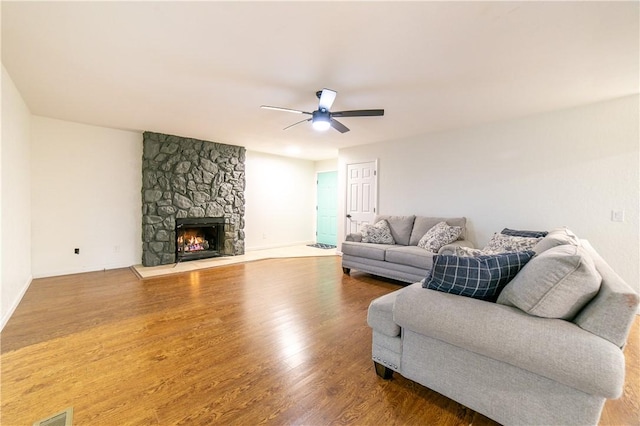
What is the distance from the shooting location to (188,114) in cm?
377

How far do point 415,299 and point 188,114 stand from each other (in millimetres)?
3775

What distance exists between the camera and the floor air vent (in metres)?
1.42

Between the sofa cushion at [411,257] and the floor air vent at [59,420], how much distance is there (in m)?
3.50

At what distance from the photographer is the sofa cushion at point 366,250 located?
13.5ft

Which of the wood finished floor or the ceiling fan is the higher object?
the ceiling fan

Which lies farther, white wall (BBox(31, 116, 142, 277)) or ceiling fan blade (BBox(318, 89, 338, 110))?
white wall (BBox(31, 116, 142, 277))

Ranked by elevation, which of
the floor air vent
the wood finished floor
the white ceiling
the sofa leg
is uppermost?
the white ceiling

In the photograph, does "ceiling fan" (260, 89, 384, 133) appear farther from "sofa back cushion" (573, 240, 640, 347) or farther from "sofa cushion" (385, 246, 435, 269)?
"sofa back cushion" (573, 240, 640, 347)

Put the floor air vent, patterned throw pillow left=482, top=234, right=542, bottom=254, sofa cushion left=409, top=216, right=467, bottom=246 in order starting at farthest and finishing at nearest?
1. sofa cushion left=409, top=216, right=467, bottom=246
2. patterned throw pillow left=482, top=234, right=542, bottom=254
3. the floor air vent

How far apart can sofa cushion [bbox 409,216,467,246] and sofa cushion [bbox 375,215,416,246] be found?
77 mm

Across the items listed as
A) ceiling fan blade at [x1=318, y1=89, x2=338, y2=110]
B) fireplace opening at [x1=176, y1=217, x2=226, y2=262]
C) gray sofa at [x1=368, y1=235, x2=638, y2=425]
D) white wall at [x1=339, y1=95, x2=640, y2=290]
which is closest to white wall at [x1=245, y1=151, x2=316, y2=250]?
fireplace opening at [x1=176, y1=217, x2=226, y2=262]

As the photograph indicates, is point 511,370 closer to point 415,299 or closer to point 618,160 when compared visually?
point 415,299

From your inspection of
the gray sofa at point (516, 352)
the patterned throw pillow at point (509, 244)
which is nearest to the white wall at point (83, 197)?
the gray sofa at point (516, 352)

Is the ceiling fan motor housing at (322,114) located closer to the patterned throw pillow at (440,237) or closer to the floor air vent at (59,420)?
the patterned throw pillow at (440,237)
